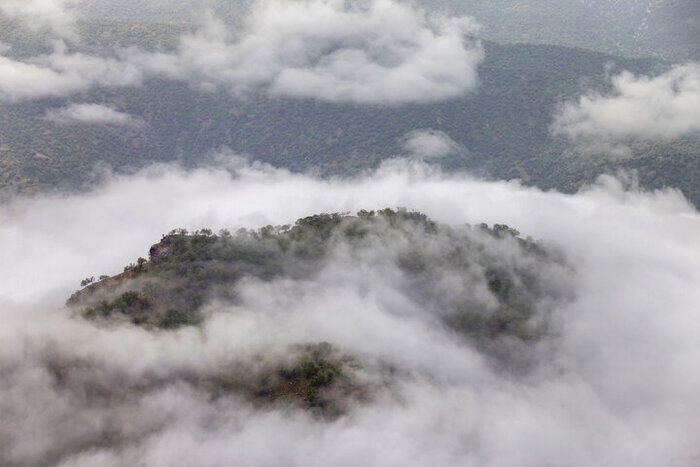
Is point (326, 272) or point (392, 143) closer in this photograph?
point (326, 272)

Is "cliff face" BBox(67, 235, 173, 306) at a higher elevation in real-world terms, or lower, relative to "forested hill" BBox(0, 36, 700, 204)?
lower

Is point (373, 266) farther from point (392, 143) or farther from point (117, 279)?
point (392, 143)

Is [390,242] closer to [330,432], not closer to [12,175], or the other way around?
[330,432]

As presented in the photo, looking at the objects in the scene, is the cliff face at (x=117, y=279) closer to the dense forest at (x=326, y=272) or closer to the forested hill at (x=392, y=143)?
the dense forest at (x=326, y=272)

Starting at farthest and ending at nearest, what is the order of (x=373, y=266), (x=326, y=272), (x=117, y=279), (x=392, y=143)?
(x=392, y=143) < (x=373, y=266) < (x=326, y=272) < (x=117, y=279)

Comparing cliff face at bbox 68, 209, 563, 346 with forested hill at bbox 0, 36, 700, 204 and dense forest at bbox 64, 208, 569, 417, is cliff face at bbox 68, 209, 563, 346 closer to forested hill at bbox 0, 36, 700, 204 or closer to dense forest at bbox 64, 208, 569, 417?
dense forest at bbox 64, 208, 569, 417

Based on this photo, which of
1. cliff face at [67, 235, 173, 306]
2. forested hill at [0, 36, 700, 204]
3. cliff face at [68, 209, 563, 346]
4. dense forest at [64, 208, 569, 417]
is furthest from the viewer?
forested hill at [0, 36, 700, 204]

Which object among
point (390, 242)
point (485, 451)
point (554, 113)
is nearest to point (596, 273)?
point (390, 242)

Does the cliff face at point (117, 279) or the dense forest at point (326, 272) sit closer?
the dense forest at point (326, 272)

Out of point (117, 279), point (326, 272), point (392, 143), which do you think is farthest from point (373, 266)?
point (392, 143)

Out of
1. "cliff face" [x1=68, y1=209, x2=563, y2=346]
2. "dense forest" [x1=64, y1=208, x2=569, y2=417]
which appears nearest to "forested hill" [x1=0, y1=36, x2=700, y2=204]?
"dense forest" [x1=64, y1=208, x2=569, y2=417]

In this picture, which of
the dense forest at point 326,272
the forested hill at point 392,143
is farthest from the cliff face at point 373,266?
the forested hill at point 392,143
